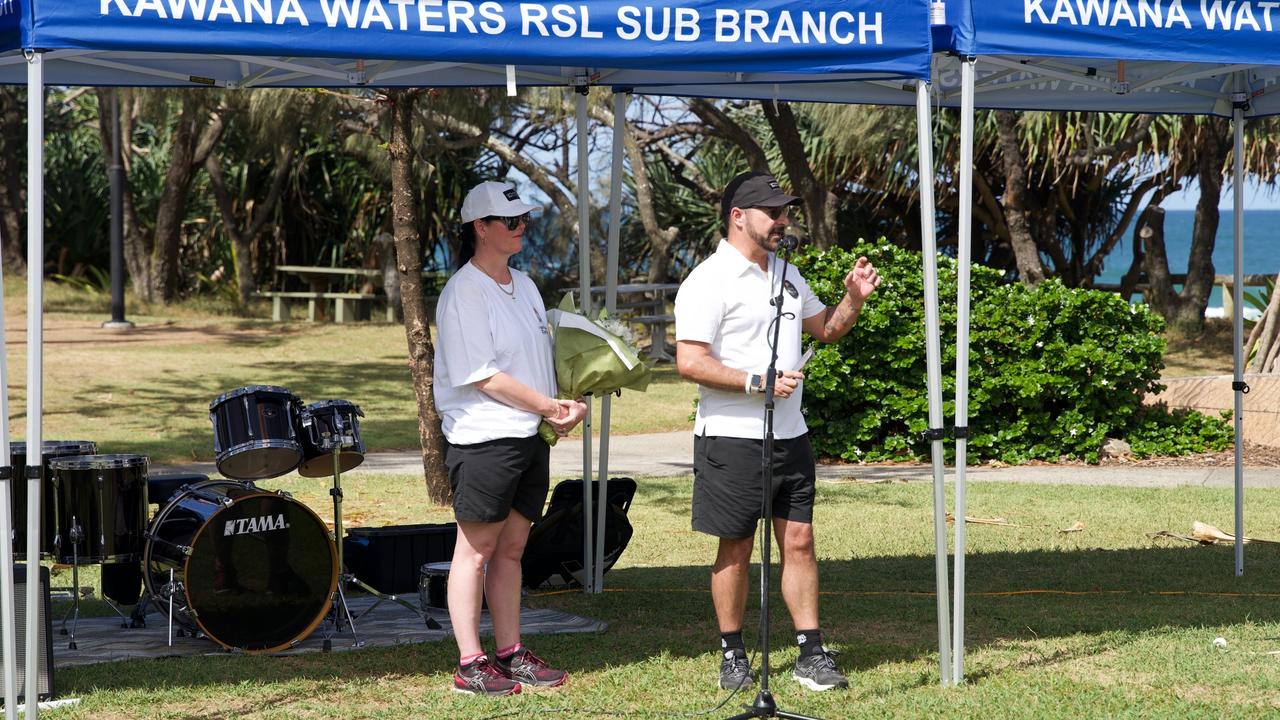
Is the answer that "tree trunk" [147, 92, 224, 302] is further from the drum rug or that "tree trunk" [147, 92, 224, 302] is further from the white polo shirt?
the white polo shirt

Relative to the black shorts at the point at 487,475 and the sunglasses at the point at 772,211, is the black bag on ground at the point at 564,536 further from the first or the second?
the sunglasses at the point at 772,211

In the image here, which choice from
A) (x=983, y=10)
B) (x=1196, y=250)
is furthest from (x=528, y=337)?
(x=1196, y=250)

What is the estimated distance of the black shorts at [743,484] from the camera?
4.81 meters

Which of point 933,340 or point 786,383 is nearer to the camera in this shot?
point 786,383

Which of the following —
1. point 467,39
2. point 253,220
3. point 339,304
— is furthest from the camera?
point 253,220

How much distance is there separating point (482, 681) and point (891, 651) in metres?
1.59

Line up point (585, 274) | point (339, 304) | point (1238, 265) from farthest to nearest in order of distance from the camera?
point (339, 304)
point (1238, 265)
point (585, 274)

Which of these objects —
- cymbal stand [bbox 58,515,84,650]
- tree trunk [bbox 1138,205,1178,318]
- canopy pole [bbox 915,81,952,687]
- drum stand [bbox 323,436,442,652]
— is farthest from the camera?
tree trunk [bbox 1138,205,1178,318]

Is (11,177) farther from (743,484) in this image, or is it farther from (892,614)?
(743,484)

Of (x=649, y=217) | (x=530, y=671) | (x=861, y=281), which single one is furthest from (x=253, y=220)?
(x=861, y=281)

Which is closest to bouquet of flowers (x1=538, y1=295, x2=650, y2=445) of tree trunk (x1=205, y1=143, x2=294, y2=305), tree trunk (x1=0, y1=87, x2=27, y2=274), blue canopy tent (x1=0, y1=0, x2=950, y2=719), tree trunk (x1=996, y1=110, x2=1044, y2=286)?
blue canopy tent (x1=0, y1=0, x2=950, y2=719)

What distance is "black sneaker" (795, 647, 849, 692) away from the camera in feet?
16.1

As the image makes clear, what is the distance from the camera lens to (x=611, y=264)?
6.48 metres

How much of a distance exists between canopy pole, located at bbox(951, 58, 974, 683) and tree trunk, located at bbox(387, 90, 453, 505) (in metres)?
4.51
